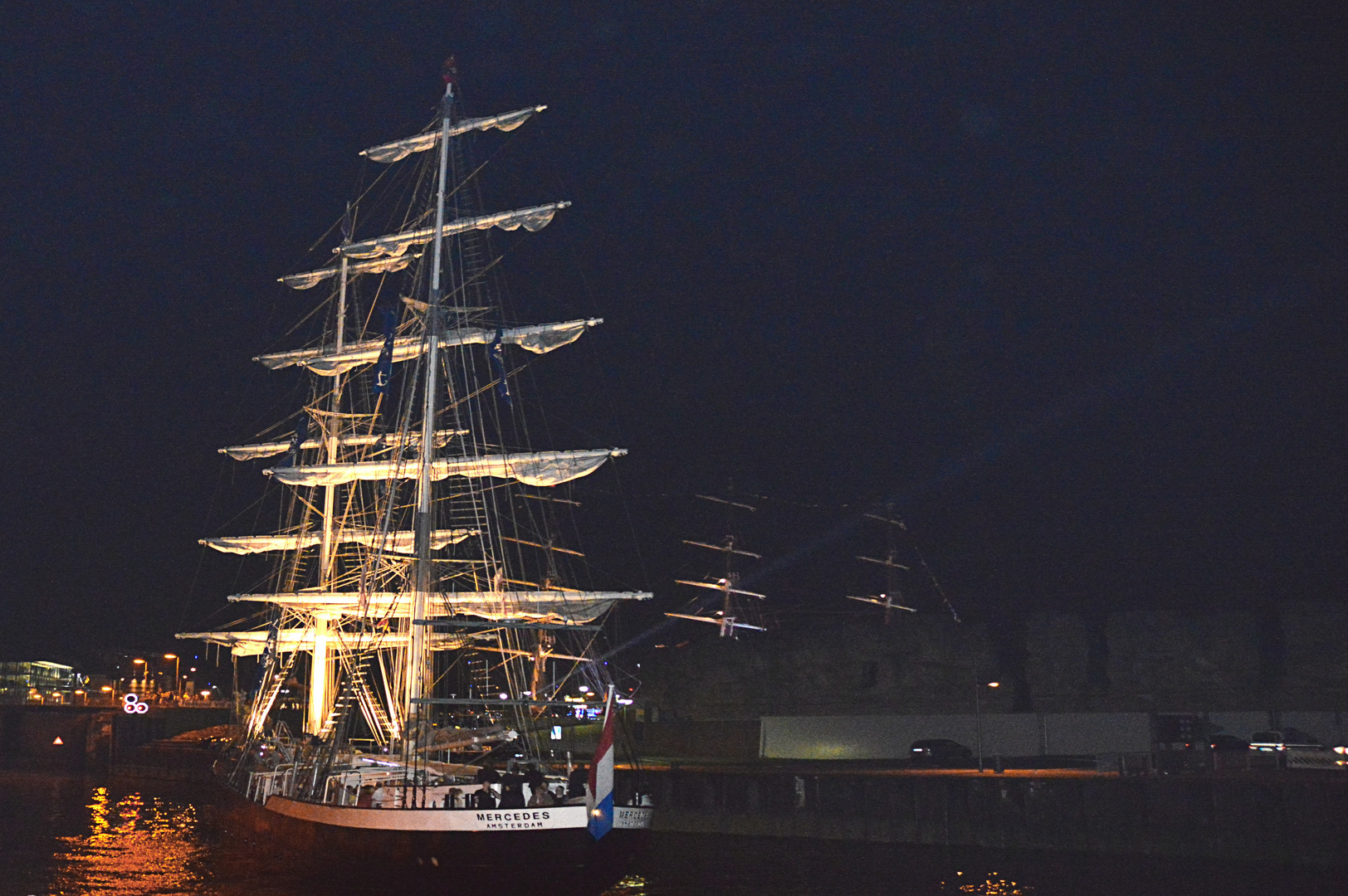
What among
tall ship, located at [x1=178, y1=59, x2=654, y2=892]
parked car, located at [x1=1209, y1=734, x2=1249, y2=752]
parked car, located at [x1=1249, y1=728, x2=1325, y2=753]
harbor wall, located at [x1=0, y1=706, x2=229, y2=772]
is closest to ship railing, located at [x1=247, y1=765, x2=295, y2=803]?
tall ship, located at [x1=178, y1=59, x2=654, y2=892]

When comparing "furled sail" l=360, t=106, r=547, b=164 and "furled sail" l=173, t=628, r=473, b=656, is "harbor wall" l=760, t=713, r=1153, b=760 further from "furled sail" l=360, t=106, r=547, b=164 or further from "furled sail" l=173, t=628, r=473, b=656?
"furled sail" l=360, t=106, r=547, b=164

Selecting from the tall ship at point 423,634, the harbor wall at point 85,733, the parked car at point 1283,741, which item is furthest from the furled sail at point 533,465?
the harbor wall at point 85,733

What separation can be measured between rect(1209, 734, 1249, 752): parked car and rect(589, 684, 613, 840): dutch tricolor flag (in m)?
27.6

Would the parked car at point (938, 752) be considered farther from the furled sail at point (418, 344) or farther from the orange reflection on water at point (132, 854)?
the orange reflection on water at point (132, 854)

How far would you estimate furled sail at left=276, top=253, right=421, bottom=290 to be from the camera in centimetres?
5822

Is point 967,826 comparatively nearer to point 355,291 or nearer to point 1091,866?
point 1091,866

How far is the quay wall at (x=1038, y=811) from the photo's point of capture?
3450cm

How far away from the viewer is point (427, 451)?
3778 cm

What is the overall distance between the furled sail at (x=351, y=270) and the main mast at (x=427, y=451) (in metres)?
11.4

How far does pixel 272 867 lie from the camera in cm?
3644

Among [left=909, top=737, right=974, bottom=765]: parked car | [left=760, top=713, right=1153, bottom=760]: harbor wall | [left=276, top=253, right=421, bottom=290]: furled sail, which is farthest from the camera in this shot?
[left=276, top=253, right=421, bottom=290]: furled sail

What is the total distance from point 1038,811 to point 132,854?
30701 mm

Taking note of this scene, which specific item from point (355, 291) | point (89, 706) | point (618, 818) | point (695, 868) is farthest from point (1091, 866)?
point (89, 706)

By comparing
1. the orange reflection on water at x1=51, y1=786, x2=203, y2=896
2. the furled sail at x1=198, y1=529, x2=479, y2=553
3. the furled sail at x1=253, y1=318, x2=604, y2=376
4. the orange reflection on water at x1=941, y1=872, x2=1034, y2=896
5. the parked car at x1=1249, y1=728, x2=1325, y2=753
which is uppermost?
the furled sail at x1=253, y1=318, x2=604, y2=376
